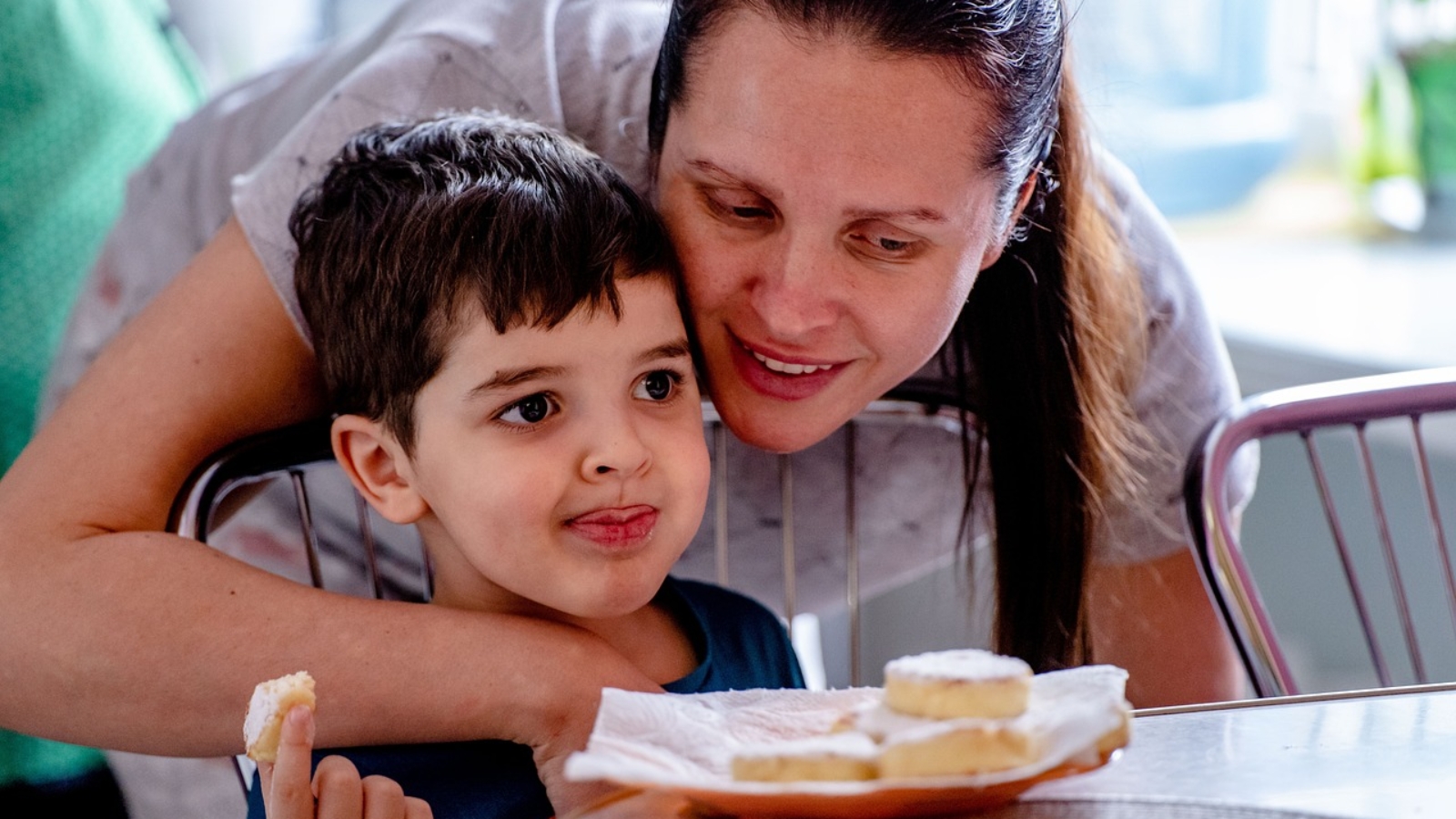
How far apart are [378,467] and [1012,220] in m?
0.47

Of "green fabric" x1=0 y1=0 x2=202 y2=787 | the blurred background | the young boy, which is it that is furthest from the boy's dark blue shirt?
the blurred background

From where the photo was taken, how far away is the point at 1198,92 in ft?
7.75

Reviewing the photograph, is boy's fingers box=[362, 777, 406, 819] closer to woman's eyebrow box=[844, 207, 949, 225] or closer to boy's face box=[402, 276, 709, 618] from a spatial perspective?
boy's face box=[402, 276, 709, 618]

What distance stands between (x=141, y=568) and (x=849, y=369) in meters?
0.47

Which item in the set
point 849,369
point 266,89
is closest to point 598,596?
point 849,369

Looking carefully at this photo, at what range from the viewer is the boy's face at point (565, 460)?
2.76ft

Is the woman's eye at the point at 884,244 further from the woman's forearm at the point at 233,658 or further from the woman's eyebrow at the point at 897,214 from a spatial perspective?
the woman's forearm at the point at 233,658

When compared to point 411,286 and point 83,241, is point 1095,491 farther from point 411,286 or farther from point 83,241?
point 83,241

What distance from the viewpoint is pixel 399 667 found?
33.5 inches

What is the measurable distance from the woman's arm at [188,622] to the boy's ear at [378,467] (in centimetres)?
7

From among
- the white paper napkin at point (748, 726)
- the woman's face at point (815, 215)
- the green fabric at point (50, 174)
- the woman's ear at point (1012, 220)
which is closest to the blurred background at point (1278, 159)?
the green fabric at point (50, 174)

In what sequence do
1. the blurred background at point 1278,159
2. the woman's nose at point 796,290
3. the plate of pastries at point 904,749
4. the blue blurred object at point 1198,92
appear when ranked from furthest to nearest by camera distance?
1. the blue blurred object at point 1198,92
2. the blurred background at point 1278,159
3. the woman's nose at point 796,290
4. the plate of pastries at point 904,749

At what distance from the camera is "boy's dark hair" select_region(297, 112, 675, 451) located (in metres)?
0.86

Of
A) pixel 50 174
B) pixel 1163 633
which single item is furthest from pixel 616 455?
pixel 50 174
